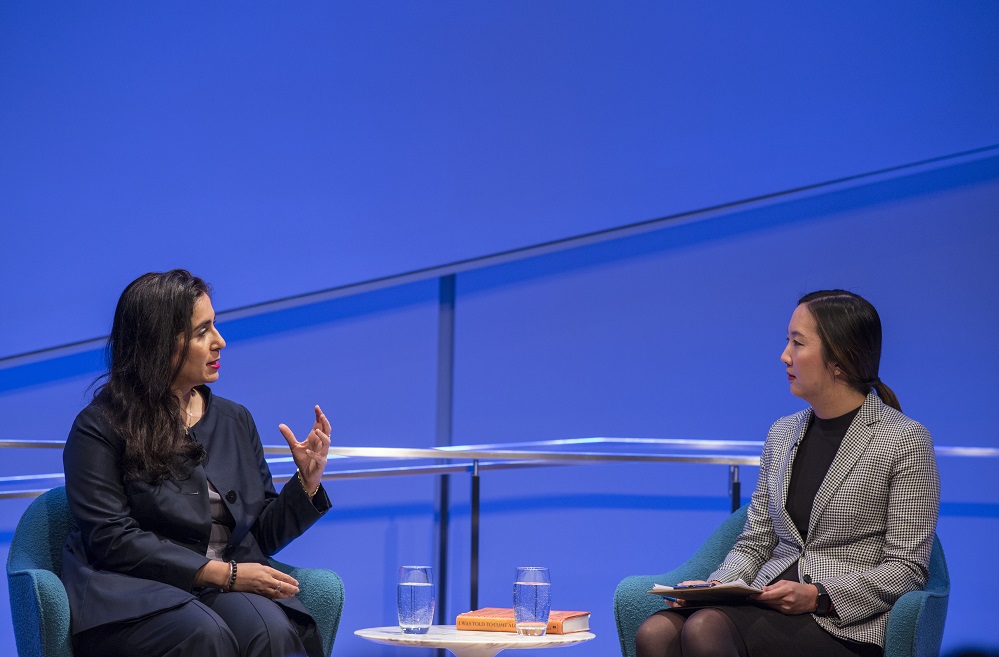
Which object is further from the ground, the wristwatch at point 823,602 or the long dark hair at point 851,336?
the long dark hair at point 851,336

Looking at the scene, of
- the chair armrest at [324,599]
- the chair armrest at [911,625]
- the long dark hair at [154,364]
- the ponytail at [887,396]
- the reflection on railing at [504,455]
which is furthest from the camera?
the reflection on railing at [504,455]

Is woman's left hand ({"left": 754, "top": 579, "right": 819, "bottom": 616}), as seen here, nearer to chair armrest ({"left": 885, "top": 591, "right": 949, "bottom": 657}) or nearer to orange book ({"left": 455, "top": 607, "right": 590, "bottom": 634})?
chair armrest ({"left": 885, "top": 591, "right": 949, "bottom": 657})

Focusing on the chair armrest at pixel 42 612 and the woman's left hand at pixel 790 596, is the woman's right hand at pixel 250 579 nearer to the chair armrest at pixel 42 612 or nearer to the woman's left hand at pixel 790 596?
the chair armrest at pixel 42 612

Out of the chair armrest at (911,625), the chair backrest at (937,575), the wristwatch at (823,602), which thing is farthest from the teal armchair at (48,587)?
the chair backrest at (937,575)

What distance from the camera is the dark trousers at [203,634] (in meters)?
2.23

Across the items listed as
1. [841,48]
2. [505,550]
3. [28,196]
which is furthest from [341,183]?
[841,48]

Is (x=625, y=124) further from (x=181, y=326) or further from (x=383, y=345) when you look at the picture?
(x=181, y=326)

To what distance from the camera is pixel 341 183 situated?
13.8 ft

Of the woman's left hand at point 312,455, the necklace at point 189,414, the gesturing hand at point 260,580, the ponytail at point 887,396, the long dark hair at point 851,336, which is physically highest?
the long dark hair at point 851,336

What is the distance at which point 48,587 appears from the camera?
224cm

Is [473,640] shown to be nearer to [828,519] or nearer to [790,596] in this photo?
[790,596]

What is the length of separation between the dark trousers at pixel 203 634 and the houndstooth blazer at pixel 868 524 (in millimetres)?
1049

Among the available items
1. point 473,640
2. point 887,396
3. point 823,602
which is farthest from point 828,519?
point 473,640

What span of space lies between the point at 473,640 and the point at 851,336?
3.63 ft
